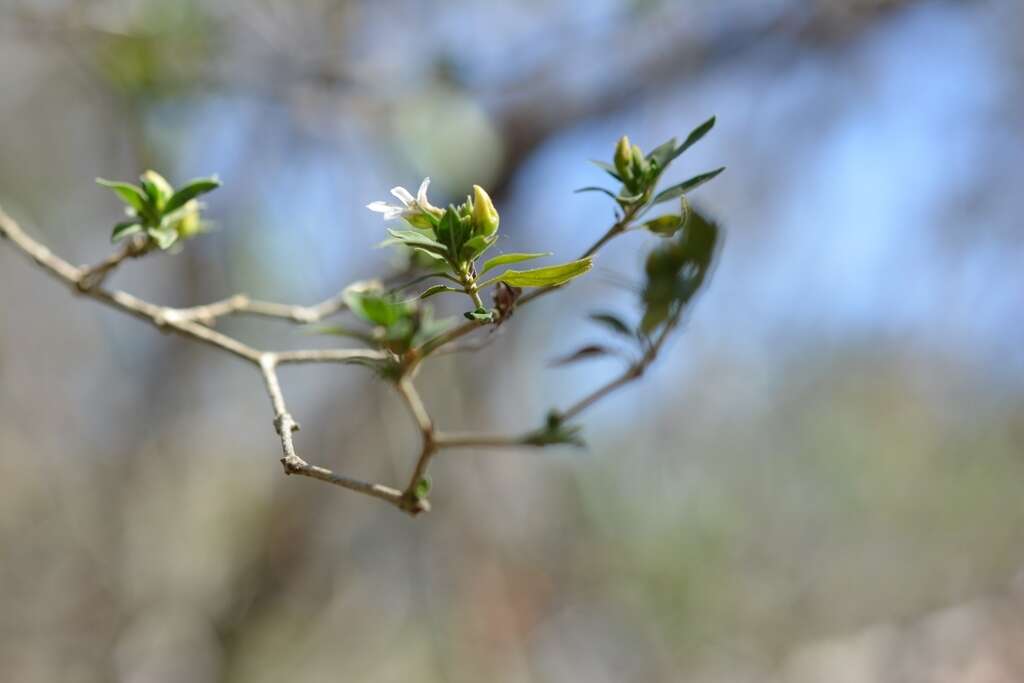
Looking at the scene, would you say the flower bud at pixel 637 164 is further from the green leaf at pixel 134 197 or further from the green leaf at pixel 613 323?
the green leaf at pixel 134 197

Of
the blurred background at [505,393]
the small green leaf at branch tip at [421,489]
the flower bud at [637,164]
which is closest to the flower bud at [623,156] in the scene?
the flower bud at [637,164]

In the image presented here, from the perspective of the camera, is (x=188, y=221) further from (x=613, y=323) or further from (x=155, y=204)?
(x=613, y=323)

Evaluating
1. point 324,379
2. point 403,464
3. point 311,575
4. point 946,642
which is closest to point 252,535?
point 311,575

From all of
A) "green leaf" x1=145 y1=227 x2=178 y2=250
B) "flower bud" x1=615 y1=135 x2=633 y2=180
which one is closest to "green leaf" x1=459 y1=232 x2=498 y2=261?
"flower bud" x1=615 y1=135 x2=633 y2=180

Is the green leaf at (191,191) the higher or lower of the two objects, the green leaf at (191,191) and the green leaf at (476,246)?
the higher

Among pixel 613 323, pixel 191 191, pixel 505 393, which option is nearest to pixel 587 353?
pixel 613 323
